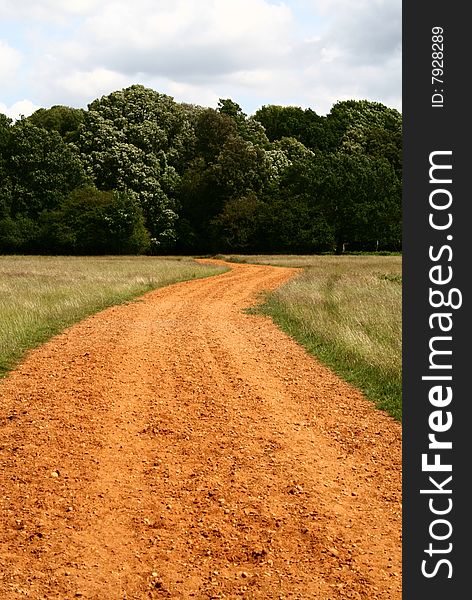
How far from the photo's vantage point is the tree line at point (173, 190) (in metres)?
53.6

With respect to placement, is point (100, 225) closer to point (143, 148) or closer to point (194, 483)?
point (143, 148)

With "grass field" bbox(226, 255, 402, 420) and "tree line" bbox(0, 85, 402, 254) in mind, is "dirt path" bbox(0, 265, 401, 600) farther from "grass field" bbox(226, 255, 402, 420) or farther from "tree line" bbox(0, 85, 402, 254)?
"tree line" bbox(0, 85, 402, 254)

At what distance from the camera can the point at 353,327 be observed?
1255 centimetres

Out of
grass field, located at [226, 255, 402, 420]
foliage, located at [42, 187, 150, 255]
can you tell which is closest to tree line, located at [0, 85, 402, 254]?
foliage, located at [42, 187, 150, 255]

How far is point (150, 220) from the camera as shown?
58.7m

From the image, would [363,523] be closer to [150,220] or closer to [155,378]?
[155,378]

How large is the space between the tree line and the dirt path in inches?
1757

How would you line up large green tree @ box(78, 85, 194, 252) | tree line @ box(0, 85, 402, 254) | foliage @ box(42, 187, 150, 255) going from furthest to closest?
large green tree @ box(78, 85, 194, 252)
tree line @ box(0, 85, 402, 254)
foliage @ box(42, 187, 150, 255)

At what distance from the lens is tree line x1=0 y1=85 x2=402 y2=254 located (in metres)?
53.6

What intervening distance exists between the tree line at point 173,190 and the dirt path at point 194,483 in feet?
146

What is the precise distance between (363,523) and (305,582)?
0.90 m

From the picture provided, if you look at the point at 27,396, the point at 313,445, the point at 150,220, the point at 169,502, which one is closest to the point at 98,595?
the point at 169,502

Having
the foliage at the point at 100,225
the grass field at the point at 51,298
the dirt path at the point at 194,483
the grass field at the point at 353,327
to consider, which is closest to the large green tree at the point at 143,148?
the foliage at the point at 100,225

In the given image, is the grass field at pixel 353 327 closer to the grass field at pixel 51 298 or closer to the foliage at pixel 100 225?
the grass field at pixel 51 298
